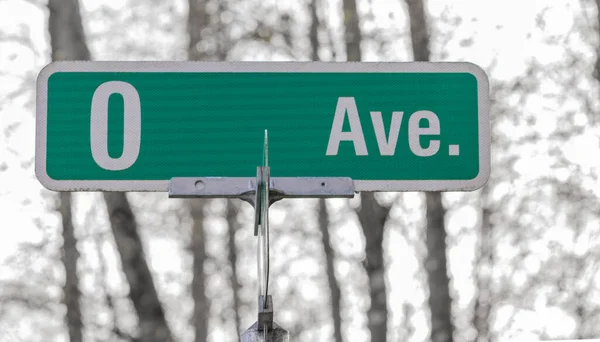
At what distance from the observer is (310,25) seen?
9742 millimetres

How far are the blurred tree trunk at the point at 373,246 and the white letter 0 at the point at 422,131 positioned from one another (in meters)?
7.30

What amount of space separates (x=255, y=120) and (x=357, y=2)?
7524mm

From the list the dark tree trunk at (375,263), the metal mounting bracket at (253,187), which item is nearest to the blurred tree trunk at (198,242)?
the dark tree trunk at (375,263)

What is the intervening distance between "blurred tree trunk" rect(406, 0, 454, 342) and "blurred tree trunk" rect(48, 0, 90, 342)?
286 cm

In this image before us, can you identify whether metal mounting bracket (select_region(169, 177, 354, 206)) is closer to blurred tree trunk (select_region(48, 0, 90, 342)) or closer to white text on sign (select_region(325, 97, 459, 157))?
white text on sign (select_region(325, 97, 459, 157))

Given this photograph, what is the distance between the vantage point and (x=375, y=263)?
9711mm

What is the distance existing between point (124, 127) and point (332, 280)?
761cm

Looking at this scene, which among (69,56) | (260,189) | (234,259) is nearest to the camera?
(260,189)

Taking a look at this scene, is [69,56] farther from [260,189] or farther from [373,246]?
[260,189]

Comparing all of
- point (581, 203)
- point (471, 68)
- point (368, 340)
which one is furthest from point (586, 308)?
point (471, 68)

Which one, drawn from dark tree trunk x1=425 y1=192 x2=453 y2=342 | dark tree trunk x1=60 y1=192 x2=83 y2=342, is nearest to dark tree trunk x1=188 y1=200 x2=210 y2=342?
dark tree trunk x1=60 y1=192 x2=83 y2=342

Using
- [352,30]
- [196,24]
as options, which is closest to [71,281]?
[196,24]

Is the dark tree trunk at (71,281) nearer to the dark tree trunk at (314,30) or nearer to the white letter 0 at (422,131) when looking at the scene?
the dark tree trunk at (314,30)

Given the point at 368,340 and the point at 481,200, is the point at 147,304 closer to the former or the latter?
the point at 368,340
